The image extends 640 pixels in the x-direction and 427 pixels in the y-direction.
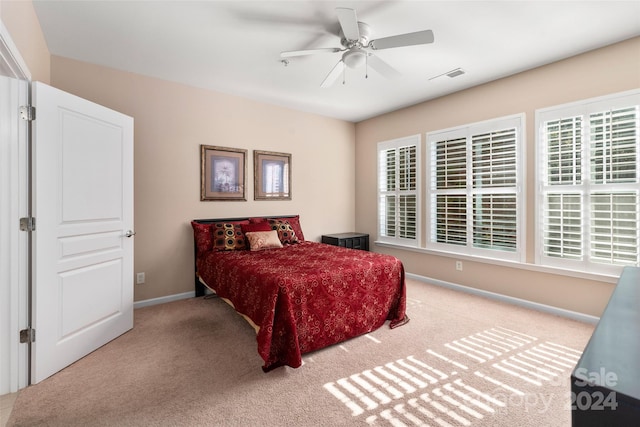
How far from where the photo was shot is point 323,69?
10.9 ft

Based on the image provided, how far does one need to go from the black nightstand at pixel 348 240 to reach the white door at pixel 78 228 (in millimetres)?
Result: 2908

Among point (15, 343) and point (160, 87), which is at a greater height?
point (160, 87)

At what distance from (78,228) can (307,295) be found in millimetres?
1881

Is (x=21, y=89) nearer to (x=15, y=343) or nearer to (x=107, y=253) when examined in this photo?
(x=107, y=253)

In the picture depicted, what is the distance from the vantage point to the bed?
86.2 inches

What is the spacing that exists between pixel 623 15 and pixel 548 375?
114 inches

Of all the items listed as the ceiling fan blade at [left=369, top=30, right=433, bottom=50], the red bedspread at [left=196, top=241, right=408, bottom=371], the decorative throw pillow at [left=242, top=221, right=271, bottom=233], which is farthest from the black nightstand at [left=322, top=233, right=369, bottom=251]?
the ceiling fan blade at [left=369, top=30, right=433, bottom=50]

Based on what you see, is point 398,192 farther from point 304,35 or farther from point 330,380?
point 330,380

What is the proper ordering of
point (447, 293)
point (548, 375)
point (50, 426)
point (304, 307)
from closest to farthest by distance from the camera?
point (50, 426) → point (548, 375) → point (304, 307) → point (447, 293)

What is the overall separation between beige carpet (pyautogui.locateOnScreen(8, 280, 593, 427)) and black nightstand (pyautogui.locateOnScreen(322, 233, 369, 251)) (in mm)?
2057

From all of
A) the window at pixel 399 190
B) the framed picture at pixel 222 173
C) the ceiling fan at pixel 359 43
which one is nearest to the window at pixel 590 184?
the window at pixel 399 190

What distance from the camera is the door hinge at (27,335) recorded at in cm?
199

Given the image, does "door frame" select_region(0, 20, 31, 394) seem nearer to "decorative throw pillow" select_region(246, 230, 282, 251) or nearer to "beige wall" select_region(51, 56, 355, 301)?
"beige wall" select_region(51, 56, 355, 301)

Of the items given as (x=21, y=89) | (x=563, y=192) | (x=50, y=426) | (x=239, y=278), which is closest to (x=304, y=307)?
(x=239, y=278)
